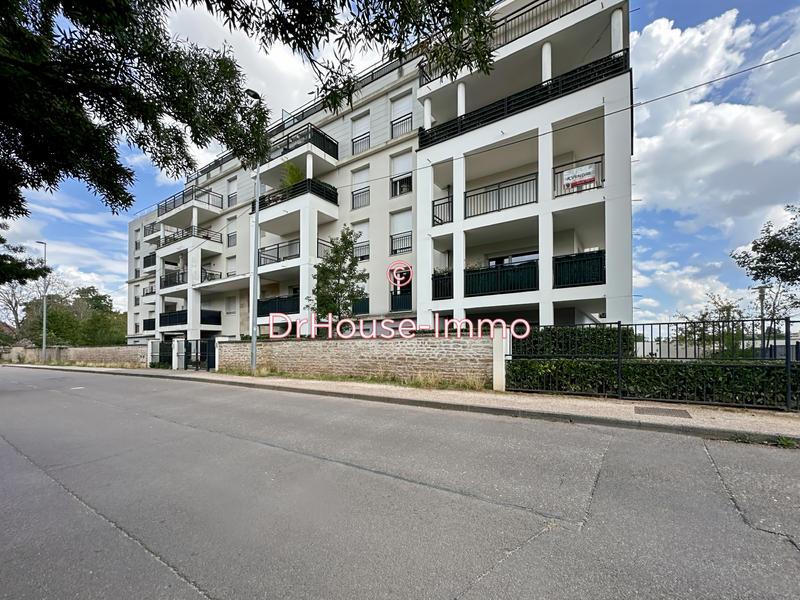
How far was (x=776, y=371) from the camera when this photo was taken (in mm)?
6422

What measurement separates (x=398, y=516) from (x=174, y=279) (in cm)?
2623

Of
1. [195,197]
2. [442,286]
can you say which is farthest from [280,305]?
[195,197]

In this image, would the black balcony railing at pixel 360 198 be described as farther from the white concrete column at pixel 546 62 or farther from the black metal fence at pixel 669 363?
the black metal fence at pixel 669 363

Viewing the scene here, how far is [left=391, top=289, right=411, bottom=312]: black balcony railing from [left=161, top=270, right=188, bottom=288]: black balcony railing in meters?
15.5

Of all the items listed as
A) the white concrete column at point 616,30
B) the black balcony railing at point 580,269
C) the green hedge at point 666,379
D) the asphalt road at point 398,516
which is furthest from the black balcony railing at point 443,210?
the asphalt road at point 398,516

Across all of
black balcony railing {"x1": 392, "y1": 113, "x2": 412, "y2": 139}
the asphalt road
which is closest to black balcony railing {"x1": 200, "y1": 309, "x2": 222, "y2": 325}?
black balcony railing {"x1": 392, "y1": 113, "x2": 412, "y2": 139}

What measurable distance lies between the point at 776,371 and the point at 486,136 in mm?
10024

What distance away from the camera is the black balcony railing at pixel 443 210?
13656 mm

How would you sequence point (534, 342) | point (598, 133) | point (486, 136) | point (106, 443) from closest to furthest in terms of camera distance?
point (106, 443) → point (534, 342) → point (598, 133) → point (486, 136)

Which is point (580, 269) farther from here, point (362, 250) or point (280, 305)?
point (280, 305)

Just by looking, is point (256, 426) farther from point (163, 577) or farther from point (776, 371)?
point (776, 371)

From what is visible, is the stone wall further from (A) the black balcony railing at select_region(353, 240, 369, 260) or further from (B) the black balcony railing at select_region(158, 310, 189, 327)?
(B) the black balcony railing at select_region(158, 310, 189, 327)

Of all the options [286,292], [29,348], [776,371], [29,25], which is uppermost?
[29,25]

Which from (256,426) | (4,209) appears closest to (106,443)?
(256,426)
